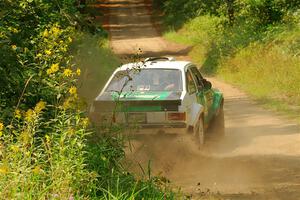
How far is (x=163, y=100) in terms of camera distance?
1082 centimetres

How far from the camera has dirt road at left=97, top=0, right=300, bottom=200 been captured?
9.45 meters

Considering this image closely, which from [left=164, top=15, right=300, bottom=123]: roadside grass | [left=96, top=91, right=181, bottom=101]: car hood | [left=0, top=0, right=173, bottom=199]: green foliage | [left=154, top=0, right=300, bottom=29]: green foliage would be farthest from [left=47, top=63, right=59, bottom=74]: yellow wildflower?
[left=154, top=0, right=300, bottom=29]: green foliage

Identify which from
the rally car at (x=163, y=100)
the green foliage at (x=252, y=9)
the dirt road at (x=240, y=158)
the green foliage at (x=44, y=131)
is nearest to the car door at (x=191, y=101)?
the rally car at (x=163, y=100)

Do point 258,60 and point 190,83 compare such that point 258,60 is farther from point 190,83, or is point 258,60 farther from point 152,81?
point 152,81

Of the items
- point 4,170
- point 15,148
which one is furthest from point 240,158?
point 4,170

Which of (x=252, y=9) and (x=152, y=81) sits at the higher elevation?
(x=252, y=9)

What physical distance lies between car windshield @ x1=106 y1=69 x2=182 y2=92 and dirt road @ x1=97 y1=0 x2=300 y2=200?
3.50 ft

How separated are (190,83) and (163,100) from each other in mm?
1399

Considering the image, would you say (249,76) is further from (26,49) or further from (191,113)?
(26,49)

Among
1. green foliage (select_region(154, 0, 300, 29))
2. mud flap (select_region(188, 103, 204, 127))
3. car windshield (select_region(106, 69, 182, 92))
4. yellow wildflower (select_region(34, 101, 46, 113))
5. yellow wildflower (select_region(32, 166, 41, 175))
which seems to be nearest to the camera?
yellow wildflower (select_region(32, 166, 41, 175))

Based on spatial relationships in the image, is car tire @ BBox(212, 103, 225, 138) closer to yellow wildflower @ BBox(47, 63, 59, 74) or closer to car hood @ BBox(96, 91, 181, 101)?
car hood @ BBox(96, 91, 181, 101)

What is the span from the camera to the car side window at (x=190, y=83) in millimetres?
11789

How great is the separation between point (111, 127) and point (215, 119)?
5.90 metres

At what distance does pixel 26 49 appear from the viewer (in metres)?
7.77
